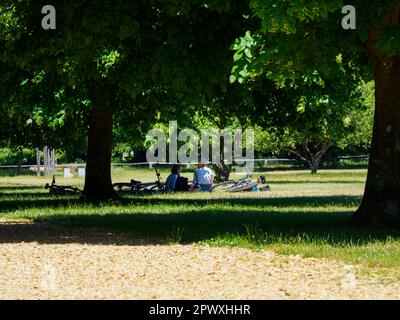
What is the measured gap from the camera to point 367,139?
198 ft

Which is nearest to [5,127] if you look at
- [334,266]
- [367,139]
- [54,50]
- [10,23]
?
[10,23]

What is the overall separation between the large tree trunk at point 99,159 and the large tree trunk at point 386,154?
12.6 m

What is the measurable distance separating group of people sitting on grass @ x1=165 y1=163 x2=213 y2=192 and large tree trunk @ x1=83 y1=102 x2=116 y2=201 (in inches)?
303

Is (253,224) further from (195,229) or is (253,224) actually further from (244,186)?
(244,186)

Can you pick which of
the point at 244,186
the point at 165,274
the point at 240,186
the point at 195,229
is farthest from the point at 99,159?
the point at 165,274

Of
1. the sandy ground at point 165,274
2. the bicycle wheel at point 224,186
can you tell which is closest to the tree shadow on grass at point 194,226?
the sandy ground at point 165,274

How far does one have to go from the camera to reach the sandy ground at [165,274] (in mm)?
9242

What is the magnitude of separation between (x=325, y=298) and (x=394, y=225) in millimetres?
7333

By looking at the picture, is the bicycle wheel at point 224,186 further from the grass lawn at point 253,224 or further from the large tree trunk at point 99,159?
the large tree trunk at point 99,159

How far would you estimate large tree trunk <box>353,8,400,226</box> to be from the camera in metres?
16.0

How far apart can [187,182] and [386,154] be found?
2029 centimetres

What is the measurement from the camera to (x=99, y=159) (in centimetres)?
2738

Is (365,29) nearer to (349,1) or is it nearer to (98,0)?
(349,1)

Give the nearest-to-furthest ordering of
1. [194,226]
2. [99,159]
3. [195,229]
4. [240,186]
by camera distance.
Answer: [195,229] → [194,226] → [99,159] → [240,186]
